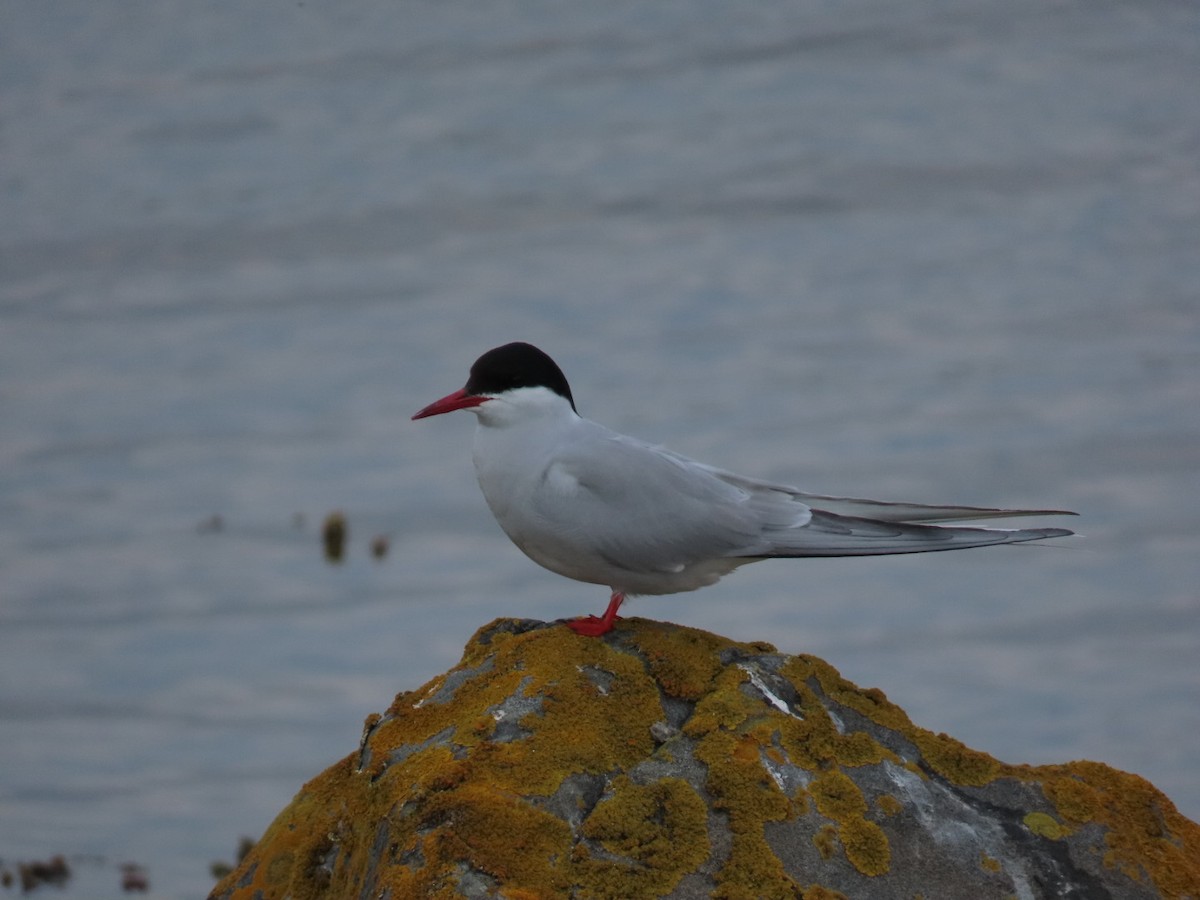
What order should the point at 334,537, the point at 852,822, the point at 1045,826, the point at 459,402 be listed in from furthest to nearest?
the point at 334,537
the point at 459,402
the point at 1045,826
the point at 852,822

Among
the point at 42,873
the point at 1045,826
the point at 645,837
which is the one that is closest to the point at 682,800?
the point at 645,837

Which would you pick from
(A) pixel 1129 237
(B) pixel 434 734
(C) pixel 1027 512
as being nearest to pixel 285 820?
(B) pixel 434 734

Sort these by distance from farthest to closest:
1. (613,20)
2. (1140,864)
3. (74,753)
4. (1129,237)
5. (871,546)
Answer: (613,20), (1129,237), (74,753), (871,546), (1140,864)

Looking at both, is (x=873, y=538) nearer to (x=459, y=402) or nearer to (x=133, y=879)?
(x=459, y=402)

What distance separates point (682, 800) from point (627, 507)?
1.19 metres

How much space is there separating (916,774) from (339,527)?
7.67 meters

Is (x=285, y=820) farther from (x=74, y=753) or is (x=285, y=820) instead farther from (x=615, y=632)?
(x=74, y=753)

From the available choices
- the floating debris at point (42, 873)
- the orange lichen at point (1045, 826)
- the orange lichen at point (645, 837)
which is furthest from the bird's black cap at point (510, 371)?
the floating debris at point (42, 873)

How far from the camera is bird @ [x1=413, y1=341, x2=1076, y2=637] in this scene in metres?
4.80

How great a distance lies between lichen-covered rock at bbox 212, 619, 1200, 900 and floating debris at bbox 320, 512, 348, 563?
6648 mm

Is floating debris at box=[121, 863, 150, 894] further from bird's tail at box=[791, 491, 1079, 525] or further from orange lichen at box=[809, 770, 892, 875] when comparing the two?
orange lichen at box=[809, 770, 892, 875]

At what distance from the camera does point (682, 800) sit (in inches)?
151

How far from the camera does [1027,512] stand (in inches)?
177

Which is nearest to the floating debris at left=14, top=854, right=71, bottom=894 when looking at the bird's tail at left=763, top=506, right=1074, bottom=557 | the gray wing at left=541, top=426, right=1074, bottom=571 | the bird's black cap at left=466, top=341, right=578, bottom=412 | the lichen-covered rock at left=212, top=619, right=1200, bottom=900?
the lichen-covered rock at left=212, top=619, right=1200, bottom=900
